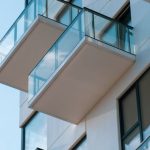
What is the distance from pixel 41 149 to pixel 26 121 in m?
3.52

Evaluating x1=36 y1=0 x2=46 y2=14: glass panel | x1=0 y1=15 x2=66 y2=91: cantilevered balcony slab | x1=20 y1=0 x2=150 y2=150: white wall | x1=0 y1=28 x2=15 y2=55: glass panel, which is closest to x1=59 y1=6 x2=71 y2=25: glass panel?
x1=0 y1=15 x2=66 y2=91: cantilevered balcony slab

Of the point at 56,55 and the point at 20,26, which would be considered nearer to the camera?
the point at 56,55

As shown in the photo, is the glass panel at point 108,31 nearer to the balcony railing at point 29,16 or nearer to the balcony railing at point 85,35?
the balcony railing at point 85,35

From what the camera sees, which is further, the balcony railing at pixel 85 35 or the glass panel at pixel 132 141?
the balcony railing at pixel 85 35

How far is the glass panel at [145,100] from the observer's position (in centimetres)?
1993

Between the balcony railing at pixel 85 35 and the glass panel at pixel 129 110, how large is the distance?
1106 millimetres

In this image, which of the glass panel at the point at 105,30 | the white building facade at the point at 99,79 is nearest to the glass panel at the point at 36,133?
the white building facade at the point at 99,79

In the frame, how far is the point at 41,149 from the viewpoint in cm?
2334

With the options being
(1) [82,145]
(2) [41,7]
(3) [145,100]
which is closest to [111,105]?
(3) [145,100]

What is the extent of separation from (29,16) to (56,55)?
12.6 ft

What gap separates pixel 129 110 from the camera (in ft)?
68.5

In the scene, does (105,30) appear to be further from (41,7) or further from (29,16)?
(29,16)

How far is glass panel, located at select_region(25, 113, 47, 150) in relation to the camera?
82.4ft

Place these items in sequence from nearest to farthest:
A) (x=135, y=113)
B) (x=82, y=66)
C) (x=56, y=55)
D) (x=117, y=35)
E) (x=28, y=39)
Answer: (x=135, y=113)
(x=82, y=66)
(x=117, y=35)
(x=56, y=55)
(x=28, y=39)
